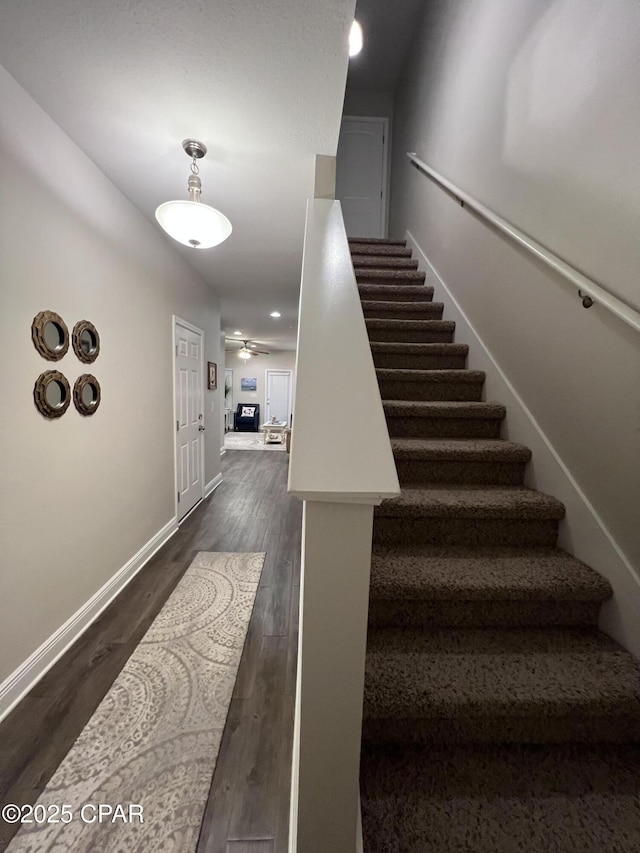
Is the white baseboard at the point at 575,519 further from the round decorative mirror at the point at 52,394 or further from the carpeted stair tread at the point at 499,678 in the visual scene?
the round decorative mirror at the point at 52,394

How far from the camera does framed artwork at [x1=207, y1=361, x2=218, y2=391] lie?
4297 millimetres

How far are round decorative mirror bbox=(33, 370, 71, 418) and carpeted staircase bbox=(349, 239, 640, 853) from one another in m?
1.59

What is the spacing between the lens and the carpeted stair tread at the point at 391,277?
2.69 meters

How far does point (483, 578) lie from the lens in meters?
1.13

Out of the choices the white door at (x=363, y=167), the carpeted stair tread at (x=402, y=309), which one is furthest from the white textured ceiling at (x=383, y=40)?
the carpeted stair tread at (x=402, y=309)

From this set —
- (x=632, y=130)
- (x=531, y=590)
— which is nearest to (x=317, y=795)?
(x=531, y=590)

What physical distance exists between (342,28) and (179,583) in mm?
2886

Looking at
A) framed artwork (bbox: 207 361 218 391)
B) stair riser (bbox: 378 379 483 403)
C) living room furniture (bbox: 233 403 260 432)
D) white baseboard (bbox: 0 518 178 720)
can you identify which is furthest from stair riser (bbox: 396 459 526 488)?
living room furniture (bbox: 233 403 260 432)

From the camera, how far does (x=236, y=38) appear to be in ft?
3.85

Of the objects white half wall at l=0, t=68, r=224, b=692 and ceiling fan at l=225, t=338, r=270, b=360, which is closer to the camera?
white half wall at l=0, t=68, r=224, b=692

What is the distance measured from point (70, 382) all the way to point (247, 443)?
6474 mm

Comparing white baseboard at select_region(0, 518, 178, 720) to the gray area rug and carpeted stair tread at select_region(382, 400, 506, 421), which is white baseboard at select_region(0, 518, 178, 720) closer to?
carpeted stair tread at select_region(382, 400, 506, 421)

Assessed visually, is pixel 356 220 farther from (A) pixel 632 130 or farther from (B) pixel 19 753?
(B) pixel 19 753

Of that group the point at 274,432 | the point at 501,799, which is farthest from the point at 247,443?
the point at 501,799
